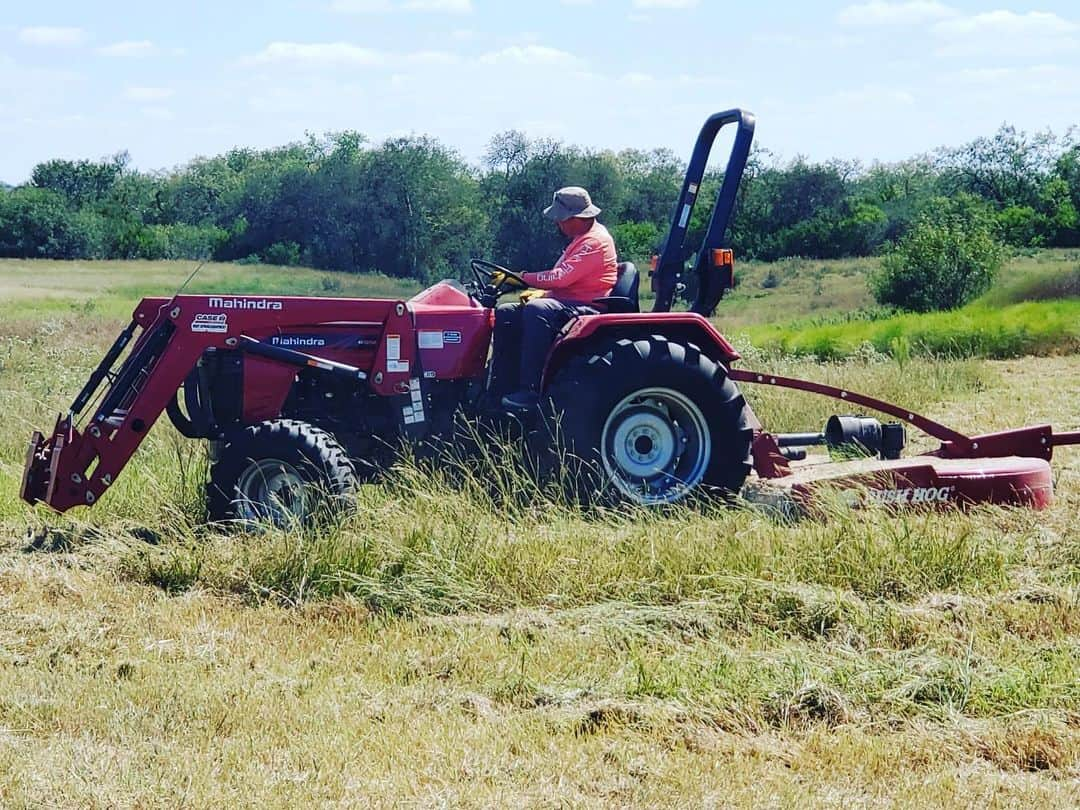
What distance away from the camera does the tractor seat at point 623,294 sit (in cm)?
758

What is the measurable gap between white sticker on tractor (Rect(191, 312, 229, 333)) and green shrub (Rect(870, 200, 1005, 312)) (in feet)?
94.4

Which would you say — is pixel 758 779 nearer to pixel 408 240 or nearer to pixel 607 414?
pixel 607 414

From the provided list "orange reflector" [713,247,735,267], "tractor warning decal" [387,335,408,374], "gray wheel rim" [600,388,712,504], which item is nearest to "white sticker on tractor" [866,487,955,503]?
"gray wheel rim" [600,388,712,504]

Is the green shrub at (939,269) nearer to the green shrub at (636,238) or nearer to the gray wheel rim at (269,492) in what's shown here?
the green shrub at (636,238)

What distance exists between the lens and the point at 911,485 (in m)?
7.09

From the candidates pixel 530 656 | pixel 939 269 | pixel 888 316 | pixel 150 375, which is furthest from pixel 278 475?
pixel 939 269

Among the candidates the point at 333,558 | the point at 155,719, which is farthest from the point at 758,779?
the point at 333,558

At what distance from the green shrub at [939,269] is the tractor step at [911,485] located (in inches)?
1070

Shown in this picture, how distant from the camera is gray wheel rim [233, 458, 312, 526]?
6.73 metres

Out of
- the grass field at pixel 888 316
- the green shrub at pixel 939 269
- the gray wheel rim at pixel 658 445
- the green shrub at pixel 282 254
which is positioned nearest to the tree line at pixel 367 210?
the green shrub at pixel 282 254

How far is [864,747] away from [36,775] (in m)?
2.47

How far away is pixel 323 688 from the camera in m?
4.72

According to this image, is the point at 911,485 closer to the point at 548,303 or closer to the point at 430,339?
the point at 548,303

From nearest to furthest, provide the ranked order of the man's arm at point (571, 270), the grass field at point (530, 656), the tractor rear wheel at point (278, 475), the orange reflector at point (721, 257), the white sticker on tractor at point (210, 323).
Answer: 1. the grass field at point (530, 656)
2. the tractor rear wheel at point (278, 475)
3. the white sticker on tractor at point (210, 323)
4. the man's arm at point (571, 270)
5. the orange reflector at point (721, 257)
